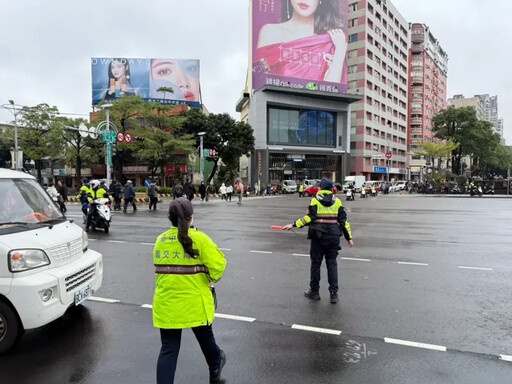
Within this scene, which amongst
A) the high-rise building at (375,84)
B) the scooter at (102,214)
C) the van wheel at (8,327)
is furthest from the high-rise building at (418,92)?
the van wheel at (8,327)

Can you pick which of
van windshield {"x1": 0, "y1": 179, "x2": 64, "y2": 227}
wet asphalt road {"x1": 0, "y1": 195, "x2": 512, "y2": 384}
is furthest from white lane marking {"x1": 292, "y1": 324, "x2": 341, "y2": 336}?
van windshield {"x1": 0, "y1": 179, "x2": 64, "y2": 227}

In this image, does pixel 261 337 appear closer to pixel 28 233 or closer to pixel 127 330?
pixel 127 330

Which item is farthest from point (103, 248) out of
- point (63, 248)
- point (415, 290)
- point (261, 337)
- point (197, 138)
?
point (197, 138)

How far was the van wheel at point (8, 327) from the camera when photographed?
351 cm

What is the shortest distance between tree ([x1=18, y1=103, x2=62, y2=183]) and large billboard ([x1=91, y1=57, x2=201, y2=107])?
7.53m

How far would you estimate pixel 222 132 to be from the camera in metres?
44.5

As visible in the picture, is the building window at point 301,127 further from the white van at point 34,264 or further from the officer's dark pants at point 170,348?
the officer's dark pants at point 170,348

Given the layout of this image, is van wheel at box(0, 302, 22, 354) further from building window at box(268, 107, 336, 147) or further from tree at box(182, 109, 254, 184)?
building window at box(268, 107, 336, 147)

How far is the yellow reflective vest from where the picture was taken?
278cm

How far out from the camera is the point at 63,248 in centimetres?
397

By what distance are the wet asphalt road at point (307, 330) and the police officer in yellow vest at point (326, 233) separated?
308 millimetres

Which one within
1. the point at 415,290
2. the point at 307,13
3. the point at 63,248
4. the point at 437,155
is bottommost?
the point at 415,290

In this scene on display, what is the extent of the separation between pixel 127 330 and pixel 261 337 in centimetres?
153

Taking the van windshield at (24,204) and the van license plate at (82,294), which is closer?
the van license plate at (82,294)
